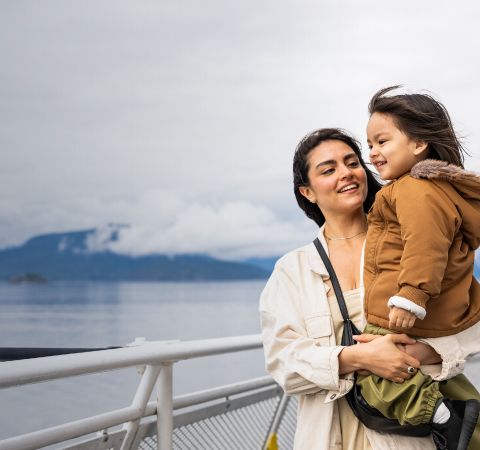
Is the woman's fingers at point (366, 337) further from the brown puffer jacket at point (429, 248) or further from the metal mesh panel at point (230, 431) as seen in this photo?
the metal mesh panel at point (230, 431)

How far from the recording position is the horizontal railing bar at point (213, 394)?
1.81 meters

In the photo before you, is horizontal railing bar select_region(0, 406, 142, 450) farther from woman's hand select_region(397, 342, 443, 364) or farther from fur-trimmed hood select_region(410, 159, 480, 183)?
fur-trimmed hood select_region(410, 159, 480, 183)

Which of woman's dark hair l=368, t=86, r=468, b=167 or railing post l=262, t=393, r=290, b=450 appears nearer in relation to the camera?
woman's dark hair l=368, t=86, r=468, b=167

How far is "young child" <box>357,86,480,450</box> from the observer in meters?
1.43

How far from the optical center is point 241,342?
7.10 feet

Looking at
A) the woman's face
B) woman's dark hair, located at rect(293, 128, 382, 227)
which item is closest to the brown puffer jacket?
the woman's face

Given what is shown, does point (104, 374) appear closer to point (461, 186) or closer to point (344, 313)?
point (344, 313)

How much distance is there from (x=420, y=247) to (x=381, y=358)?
34 centimetres

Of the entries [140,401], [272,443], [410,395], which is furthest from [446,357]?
[272,443]

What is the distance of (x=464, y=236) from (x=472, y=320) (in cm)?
24

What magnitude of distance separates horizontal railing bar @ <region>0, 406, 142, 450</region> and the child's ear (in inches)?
46.0

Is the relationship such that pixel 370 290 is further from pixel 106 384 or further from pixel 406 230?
pixel 106 384

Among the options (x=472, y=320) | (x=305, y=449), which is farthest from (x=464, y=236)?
(x=305, y=449)

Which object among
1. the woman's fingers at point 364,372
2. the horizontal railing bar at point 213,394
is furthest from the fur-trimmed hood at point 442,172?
the horizontal railing bar at point 213,394
